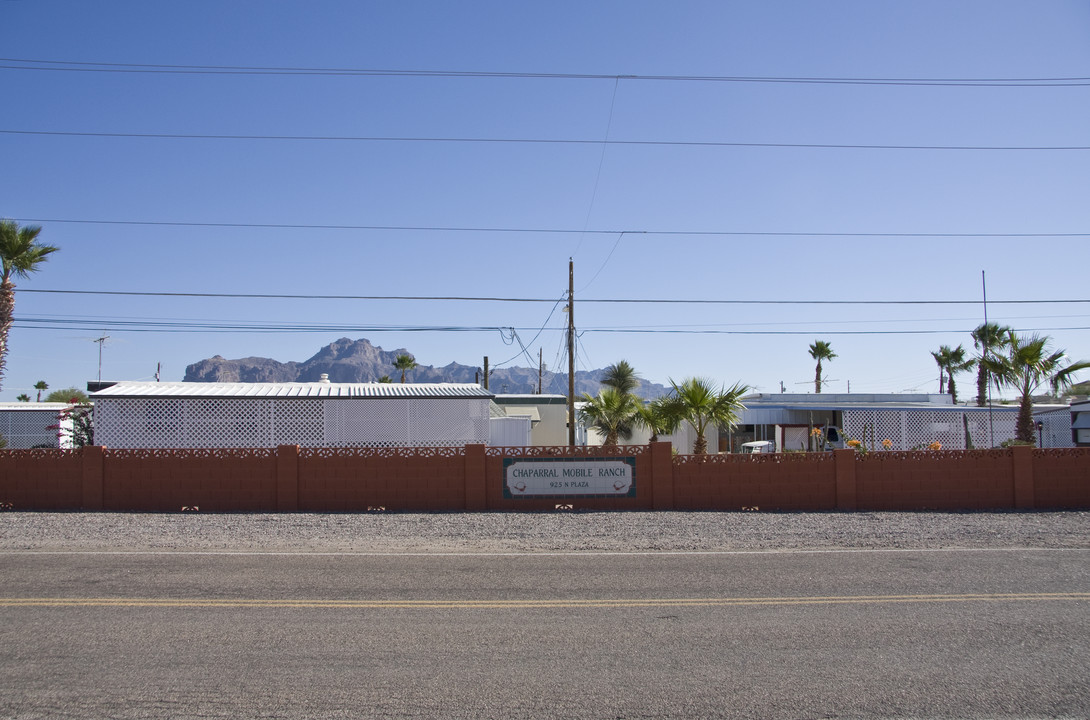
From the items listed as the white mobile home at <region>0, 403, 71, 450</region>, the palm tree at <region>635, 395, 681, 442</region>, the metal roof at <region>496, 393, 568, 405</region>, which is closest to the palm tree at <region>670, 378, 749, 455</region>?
the palm tree at <region>635, 395, 681, 442</region>

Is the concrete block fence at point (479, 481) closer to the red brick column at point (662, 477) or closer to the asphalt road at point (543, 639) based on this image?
the red brick column at point (662, 477)

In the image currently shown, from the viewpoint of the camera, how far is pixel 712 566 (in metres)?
10.3

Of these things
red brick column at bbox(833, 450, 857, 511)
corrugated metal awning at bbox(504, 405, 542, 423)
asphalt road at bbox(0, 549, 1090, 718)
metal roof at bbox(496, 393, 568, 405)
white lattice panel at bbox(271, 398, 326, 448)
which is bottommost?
asphalt road at bbox(0, 549, 1090, 718)

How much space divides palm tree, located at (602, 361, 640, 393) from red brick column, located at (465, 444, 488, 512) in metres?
18.2

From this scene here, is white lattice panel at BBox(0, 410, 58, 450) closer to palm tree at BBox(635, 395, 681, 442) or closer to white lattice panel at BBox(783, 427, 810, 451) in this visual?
palm tree at BBox(635, 395, 681, 442)

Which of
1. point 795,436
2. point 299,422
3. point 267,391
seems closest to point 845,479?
point 795,436

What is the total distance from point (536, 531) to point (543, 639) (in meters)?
6.81

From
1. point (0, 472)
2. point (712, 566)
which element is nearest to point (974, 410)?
point (712, 566)

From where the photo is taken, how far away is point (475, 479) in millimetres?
16062

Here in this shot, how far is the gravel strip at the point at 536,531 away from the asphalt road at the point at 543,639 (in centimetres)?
167

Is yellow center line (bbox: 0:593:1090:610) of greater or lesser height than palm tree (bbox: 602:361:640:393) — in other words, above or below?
below

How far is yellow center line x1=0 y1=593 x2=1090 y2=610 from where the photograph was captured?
312 inches

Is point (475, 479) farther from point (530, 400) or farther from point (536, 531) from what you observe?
point (530, 400)

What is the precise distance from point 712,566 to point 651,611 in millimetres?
2790
